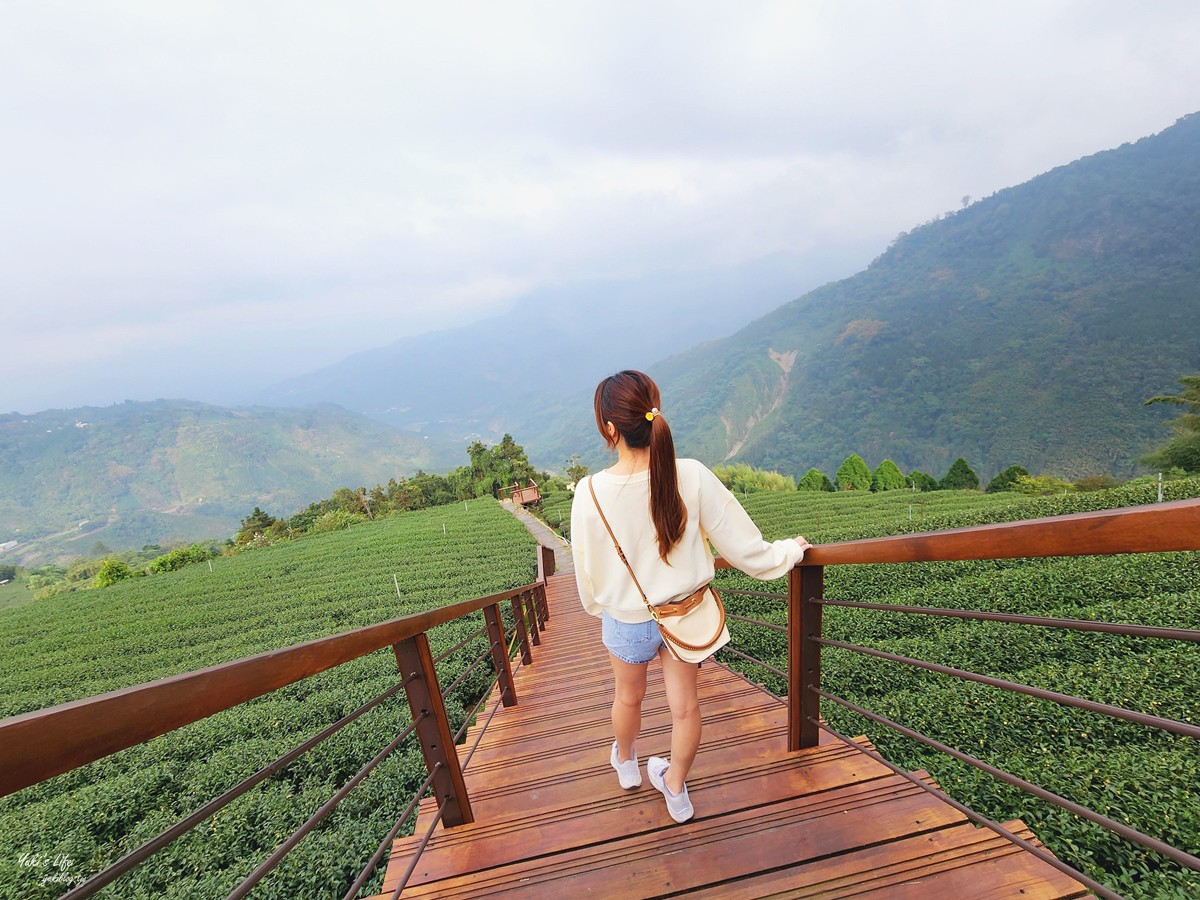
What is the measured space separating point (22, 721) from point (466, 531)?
16582 millimetres

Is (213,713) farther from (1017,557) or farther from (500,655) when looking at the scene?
(500,655)

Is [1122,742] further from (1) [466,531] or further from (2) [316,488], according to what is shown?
(2) [316,488]

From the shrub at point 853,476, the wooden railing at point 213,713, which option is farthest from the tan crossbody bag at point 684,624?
the shrub at point 853,476

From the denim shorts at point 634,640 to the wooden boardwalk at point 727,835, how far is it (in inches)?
21.2

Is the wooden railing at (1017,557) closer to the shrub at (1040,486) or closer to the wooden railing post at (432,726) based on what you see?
the wooden railing post at (432,726)

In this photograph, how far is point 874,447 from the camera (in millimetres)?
70500

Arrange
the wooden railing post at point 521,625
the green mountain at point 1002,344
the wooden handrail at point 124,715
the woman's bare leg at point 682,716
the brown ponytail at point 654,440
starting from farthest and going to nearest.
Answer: the green mountain at point 1002,344 → the wooden railing post at point 521,625 → the woman's bare leg at point 682,716 → the brown ponytail at point 654,440 → the wooden handrail at point 124,715

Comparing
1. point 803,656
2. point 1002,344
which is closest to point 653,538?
point 803,656

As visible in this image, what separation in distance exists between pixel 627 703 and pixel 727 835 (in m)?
0.47

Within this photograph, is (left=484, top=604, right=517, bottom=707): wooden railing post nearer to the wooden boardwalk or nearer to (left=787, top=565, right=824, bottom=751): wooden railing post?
the wooden boardwalk

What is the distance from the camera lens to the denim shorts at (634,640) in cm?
159

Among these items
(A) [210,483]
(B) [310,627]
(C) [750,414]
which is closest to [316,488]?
(A) [210,483]

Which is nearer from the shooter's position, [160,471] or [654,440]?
[654,440]

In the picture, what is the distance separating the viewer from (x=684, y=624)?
5.03 ft
